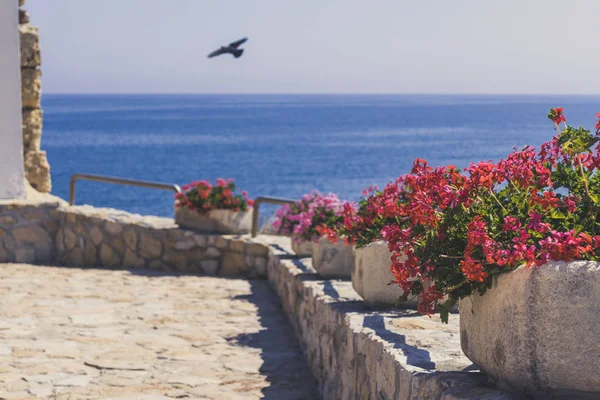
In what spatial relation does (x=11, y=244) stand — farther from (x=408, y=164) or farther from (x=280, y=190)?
(x=408, y=164)

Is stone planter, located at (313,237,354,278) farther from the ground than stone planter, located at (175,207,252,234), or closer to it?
farther from the ground

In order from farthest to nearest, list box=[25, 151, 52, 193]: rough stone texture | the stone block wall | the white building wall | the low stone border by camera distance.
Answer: box=[25, 151, 52, 193]: rough stone texture < the stone block wall < the white building wall < the low stone border

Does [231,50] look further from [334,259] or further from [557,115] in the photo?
[557,115]

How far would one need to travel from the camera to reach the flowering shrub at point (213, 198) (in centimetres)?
956

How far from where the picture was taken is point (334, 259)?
636 centimetres

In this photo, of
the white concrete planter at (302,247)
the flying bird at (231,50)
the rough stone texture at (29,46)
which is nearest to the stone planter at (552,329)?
the white concrete planter at (302,247)

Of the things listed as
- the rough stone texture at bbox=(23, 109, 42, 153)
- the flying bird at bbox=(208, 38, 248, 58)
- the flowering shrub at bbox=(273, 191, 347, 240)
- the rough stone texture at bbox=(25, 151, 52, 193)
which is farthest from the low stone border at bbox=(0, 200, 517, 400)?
the flying bird at bbox=(208, 38, 248, 58)

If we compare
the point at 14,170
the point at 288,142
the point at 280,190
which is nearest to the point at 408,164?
the point at 280,190

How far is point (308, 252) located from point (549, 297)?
5478mm

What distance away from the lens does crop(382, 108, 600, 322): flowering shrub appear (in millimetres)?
2719

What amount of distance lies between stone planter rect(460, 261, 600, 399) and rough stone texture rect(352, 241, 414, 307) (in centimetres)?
208

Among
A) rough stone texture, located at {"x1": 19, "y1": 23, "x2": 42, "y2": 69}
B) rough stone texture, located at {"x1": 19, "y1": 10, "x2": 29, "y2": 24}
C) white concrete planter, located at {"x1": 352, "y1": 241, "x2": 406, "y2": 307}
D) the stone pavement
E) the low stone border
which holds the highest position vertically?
rough stone texture, located at {"x1": 19, "y1": 10, "x2": 29, "y2": 24}

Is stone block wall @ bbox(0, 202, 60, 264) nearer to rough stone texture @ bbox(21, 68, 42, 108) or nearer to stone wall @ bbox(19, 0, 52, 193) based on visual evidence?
stone wall @ bbox(19, 0, 52, 193)

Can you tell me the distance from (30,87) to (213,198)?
3.15 meters
